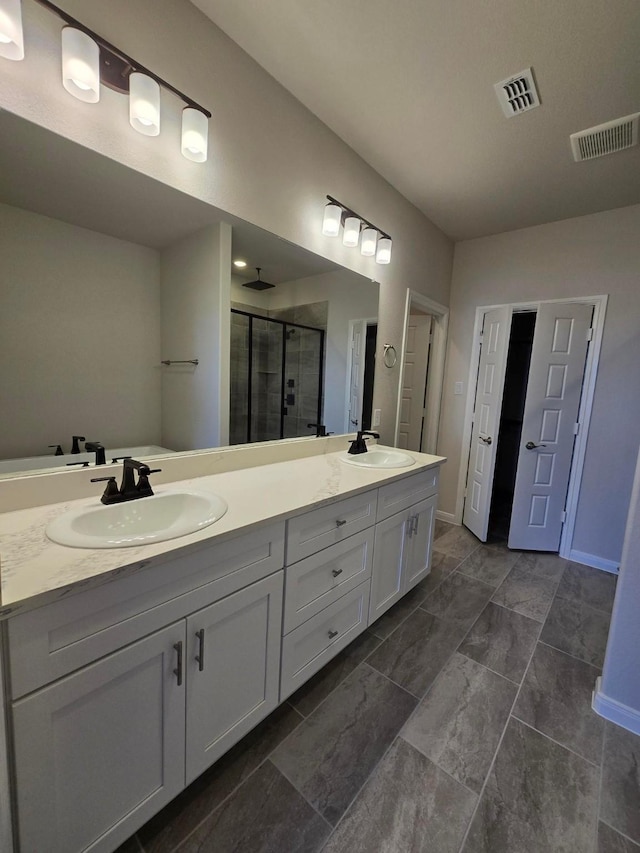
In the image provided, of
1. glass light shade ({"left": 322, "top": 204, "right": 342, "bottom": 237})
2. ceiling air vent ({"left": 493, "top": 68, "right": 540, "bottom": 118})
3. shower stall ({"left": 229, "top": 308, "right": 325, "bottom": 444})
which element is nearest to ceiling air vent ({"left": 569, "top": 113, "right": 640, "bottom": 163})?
ceiling air vent ({"left": 493, "top": 68, "right": 540, "bottom": 118})

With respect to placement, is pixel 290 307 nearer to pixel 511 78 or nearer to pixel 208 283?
pixel 208 283

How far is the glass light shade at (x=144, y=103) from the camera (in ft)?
3.57

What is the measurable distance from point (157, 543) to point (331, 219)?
70.8 inches

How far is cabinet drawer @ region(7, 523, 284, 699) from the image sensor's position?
2.13ft

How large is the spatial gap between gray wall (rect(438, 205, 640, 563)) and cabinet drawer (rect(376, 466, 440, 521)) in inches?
61.5

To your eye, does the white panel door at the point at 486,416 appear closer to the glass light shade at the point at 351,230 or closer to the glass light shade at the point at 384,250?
the glass light shade at the point at 384,250

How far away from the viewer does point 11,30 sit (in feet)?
2.83

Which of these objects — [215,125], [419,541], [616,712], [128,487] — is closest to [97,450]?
[128,487]

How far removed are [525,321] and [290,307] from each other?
325cm

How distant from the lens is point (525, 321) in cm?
380

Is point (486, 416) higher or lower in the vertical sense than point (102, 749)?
higher

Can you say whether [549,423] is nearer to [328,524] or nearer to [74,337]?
[328,524]

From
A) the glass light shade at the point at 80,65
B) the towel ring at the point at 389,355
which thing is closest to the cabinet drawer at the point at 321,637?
the towel ring at the point at 389,355

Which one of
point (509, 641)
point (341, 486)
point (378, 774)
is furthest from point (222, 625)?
point (509, 641)
